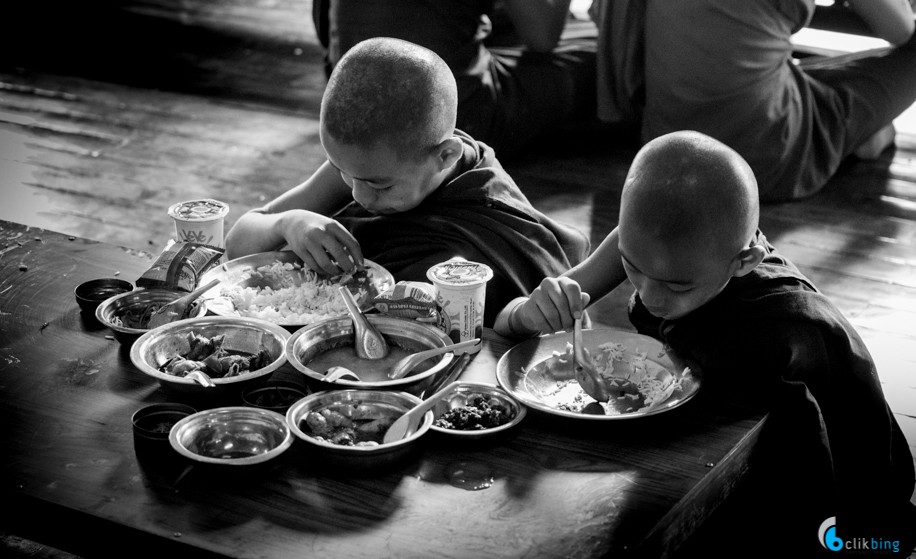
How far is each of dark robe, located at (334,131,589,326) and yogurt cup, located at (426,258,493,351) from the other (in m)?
0.33

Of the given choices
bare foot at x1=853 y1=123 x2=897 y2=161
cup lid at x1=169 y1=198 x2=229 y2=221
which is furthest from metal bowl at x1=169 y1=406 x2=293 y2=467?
bare foot at x1=853 y1=123 x2=897 y2=161

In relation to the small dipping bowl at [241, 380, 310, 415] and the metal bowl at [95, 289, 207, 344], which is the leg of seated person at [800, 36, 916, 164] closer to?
the metal bowl at [95, 289, 207, 344]

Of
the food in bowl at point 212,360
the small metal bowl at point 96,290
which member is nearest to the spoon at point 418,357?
the food in bowl at point 212,360

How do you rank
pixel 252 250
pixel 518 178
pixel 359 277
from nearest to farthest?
pixel 359 277, pixel 252 250, pixel 518 178

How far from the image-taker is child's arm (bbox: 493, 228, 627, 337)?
6.03 feet

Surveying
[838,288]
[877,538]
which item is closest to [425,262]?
[877,538]

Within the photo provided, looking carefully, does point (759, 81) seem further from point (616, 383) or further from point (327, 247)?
point (616, 383)

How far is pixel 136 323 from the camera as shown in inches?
76.7

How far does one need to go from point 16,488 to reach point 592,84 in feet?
11.6

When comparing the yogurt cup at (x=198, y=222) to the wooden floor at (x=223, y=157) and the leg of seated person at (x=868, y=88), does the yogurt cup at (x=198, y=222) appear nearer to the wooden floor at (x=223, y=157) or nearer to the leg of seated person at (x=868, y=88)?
the wooden floor at (x=223, y=157)

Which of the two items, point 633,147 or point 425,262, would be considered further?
point 633,147

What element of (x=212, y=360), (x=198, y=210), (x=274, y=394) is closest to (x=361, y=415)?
(x=274, y=394)

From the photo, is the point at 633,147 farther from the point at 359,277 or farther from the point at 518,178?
the point at 359,277

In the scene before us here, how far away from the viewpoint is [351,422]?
5.23ft
